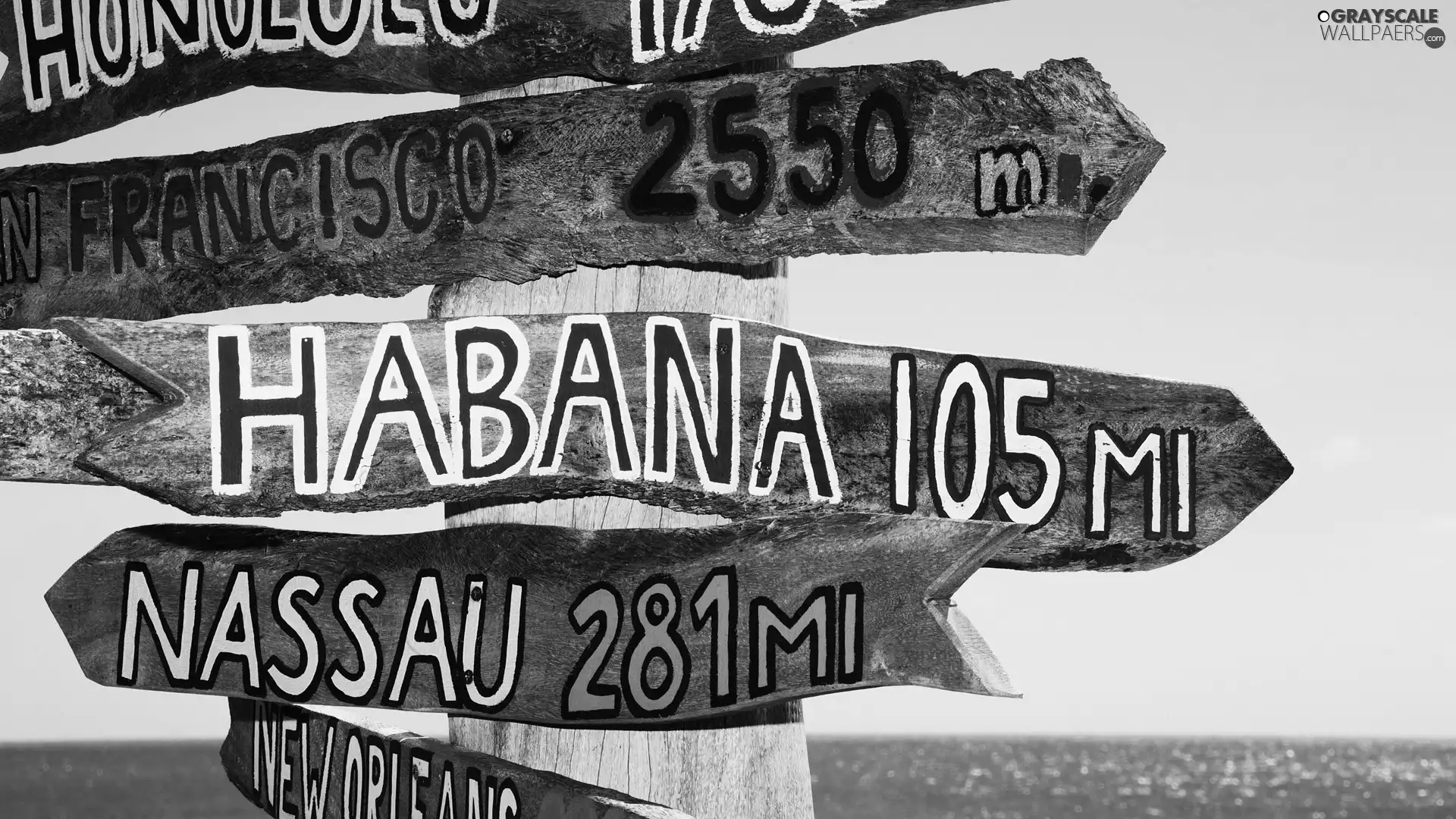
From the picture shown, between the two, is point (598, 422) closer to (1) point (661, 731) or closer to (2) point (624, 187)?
(2) point (624, 187)

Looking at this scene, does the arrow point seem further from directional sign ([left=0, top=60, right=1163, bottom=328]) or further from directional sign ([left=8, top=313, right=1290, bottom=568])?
directional sign ([left=0, top=60, right=1163, bottom=328])

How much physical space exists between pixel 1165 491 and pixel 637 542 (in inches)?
39.8

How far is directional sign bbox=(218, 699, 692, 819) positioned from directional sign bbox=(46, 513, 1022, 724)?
277mm

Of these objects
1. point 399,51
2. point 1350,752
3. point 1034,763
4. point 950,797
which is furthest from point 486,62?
point 1350,752

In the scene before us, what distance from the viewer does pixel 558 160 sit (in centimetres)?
280

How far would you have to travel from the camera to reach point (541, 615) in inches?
99.9

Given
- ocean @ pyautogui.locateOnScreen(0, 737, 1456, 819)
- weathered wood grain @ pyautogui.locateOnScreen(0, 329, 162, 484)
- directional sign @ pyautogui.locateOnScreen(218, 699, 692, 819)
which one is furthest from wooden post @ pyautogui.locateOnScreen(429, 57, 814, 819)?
ocean @ pyautogui.locateOnScreen(0, 737, 1456, 819)

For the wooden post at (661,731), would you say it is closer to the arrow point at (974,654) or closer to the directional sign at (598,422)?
the directional sign at (598,422)

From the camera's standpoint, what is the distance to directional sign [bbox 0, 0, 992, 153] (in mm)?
2723

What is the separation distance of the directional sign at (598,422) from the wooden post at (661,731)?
433mm

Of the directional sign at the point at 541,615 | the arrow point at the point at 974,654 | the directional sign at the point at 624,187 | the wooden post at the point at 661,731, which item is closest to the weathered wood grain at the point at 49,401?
the directional sign at the point at 541,615

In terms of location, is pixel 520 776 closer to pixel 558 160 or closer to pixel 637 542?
pixel 637 542

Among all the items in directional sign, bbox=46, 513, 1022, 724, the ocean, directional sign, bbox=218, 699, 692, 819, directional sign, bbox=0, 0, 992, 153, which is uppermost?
directional sign, bbox=0, 0, 992, 153

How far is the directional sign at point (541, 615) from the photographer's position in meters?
2.21
